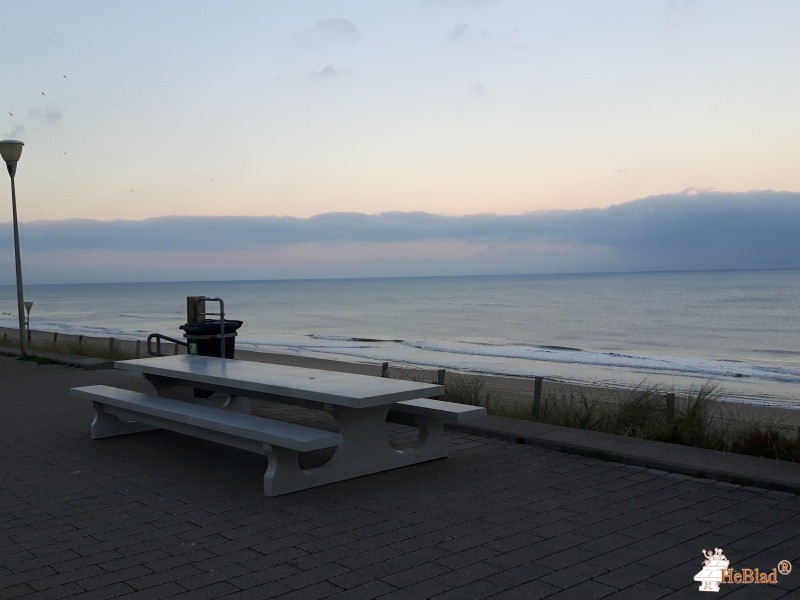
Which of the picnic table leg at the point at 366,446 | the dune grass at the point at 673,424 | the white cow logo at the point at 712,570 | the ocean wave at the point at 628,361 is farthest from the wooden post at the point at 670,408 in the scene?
the ocean wave at the point at 628,361

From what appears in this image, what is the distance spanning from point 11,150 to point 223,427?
1110cm

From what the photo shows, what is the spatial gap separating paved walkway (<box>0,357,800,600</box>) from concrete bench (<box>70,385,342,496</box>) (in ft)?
0.79

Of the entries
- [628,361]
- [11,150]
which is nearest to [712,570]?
[11,150]

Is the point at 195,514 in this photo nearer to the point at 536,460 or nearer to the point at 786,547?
the point at 536,460

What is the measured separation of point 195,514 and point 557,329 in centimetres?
4230

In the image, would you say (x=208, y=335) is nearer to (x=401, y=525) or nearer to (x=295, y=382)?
(x=295, y=382)

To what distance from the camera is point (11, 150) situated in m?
14.3

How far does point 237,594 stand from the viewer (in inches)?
144

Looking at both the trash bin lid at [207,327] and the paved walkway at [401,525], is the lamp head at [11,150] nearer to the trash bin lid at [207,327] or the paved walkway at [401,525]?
the trash bin lid at [207,327]

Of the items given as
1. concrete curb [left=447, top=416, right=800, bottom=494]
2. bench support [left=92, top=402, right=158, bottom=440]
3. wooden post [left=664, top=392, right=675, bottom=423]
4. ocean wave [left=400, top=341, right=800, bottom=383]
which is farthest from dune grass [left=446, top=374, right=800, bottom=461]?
ocean wave [left=400, top=341, right=800, bottom=383]

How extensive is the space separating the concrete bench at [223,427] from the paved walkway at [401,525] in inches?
9.5

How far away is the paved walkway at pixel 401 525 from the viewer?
12.4ft

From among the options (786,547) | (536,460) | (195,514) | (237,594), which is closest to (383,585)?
(237,594)

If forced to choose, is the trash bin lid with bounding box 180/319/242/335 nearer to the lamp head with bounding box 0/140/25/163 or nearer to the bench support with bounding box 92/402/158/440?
the bench support with bounding box 92/402/158/440
